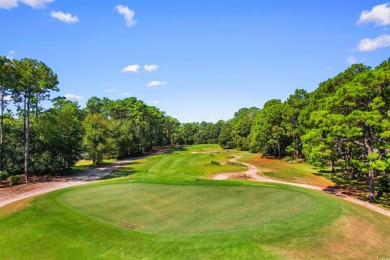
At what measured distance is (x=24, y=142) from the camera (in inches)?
1401

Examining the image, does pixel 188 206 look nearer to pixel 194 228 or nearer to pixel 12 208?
pixel 194 228

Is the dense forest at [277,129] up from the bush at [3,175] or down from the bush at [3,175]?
up

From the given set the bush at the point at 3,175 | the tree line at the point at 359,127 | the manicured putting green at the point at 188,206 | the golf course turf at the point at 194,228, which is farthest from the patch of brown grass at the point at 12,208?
the tree line at the point at 359,127

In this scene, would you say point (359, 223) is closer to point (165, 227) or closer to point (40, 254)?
point (165, 227)

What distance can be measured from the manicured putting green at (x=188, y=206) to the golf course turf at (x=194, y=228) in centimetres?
6

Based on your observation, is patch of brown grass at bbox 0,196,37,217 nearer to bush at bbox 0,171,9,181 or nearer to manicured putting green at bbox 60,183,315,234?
manicured putting green at bbox 60,183,315,234

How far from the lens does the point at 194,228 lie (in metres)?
13.7

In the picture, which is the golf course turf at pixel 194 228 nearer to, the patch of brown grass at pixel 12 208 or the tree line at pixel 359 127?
the patch of brown grass at pixel 12 208

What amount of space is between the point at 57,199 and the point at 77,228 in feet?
25.1

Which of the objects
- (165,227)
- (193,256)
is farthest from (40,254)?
(193,256)

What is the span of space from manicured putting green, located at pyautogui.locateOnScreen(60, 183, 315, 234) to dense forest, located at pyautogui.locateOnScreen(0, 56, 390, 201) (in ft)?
24.5

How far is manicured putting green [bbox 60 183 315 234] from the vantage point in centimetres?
1443

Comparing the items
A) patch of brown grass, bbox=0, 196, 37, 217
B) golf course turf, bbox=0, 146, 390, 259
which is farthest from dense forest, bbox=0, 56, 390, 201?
patch of brown grass, bbox=0, 196, 37, 217

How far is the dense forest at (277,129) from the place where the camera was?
2205 cm
